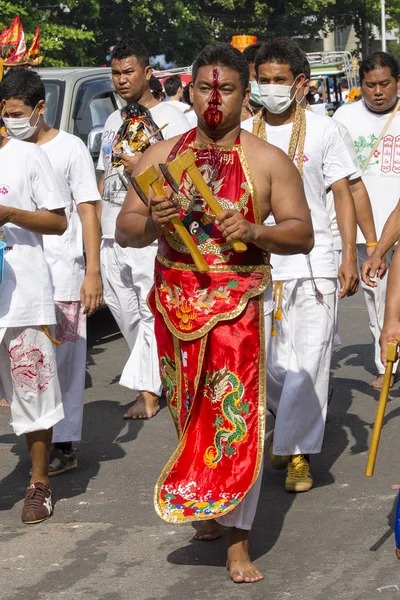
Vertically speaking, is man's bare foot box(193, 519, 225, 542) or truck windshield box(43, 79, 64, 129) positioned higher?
truck windshield box(43, 79, 64, 129)

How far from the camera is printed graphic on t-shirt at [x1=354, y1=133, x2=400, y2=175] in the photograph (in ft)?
26.9

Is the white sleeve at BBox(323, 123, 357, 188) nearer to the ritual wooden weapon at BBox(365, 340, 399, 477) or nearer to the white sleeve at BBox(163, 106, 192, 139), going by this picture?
the white sleeve at BBox(163, 106, 192, 139)

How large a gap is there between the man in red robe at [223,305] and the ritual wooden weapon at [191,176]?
168mm

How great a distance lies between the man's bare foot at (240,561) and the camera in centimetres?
469

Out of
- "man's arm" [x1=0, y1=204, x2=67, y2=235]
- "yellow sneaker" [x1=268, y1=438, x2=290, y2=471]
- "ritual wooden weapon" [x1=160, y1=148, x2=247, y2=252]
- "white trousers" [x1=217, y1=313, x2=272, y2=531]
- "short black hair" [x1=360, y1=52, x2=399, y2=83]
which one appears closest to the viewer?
"ritual wooden weapon" [x1=160, y1=148, x2=247, y2=252]

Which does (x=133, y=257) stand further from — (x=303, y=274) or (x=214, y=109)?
(x=214, y=109)

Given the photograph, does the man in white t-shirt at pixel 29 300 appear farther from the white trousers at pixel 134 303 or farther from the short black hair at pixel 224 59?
the white trousers at pixel 134 303

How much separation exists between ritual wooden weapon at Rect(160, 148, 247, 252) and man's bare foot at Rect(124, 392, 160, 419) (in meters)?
3.25

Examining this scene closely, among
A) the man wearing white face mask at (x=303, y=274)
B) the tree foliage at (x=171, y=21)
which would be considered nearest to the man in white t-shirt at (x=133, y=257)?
the man wearing white face mask at (x=303, y=274)

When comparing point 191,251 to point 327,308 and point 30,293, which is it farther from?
point 327,308

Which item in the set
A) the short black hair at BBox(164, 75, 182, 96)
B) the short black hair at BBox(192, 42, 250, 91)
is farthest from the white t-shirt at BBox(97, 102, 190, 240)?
the short black hair at BBox(164, 75, 182, 96)

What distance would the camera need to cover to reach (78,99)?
32.0 feet

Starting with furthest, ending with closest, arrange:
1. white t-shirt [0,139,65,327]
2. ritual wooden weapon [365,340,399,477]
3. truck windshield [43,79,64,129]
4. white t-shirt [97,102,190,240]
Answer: truck windshield [43,79,64,129] < white t-shirt [97,102,190,240] < white t-shirt [0,139,65,327] < ritual wooden weapon [365,340,399,477]

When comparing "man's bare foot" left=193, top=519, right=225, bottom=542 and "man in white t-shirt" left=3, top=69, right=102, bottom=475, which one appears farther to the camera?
"man in white t-shirt" left=3, top=69, right=102, bottom=475
